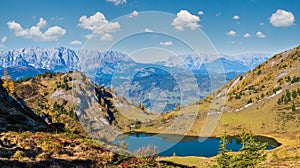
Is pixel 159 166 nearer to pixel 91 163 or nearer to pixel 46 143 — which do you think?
pixel 91 163

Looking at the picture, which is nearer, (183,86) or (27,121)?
(183,86)

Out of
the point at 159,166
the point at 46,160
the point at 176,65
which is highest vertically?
the point at 176,65

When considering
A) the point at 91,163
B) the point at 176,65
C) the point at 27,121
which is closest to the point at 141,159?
the point at 91,163

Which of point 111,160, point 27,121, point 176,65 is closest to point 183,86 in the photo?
point 176,65

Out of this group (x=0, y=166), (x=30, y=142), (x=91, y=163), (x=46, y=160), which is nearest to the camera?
(x=0, y=166)

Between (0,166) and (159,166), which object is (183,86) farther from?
(0,166)

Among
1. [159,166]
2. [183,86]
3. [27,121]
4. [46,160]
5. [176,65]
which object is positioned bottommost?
[159,166]

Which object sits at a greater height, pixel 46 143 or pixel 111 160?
pixel 46 143

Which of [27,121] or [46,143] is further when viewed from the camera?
[27,121]

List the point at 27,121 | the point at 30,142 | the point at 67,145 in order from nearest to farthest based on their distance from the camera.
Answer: the point at 30,142 < the point at 67,145 < the point at 27,121
